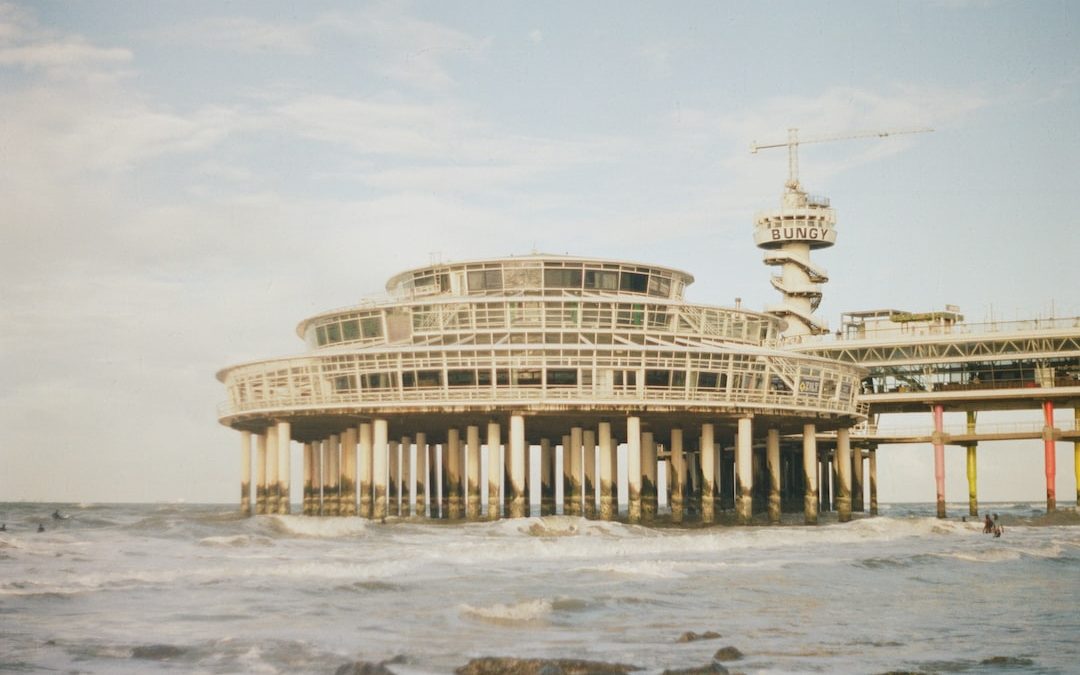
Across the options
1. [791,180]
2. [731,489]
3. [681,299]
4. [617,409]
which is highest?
[791,180]

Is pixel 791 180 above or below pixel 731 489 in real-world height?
above

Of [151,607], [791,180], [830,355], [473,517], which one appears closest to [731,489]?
[830,355]

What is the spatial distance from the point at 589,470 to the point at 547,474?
8.02 meters

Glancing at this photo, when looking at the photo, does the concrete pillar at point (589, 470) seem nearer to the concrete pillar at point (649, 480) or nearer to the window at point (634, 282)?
the concrete pillar at point (649, 480)

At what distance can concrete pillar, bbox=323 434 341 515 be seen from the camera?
282 ft

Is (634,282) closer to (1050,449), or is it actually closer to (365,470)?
(365,470)

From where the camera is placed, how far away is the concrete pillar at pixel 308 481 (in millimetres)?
86688

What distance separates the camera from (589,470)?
80812mm

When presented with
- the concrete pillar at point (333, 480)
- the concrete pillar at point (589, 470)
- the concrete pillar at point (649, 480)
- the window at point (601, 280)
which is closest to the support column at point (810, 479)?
the concrete pillar at point (649, 480)

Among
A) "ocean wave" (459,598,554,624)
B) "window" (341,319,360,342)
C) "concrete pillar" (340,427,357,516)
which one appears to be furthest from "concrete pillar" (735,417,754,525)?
"ocean wave" (459,598,554,624)

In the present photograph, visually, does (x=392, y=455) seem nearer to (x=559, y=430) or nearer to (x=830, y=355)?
(x=559, y=430)

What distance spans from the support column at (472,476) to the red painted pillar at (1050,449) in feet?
141

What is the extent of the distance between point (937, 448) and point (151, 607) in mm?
75700

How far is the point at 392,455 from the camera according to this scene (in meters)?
87.8
